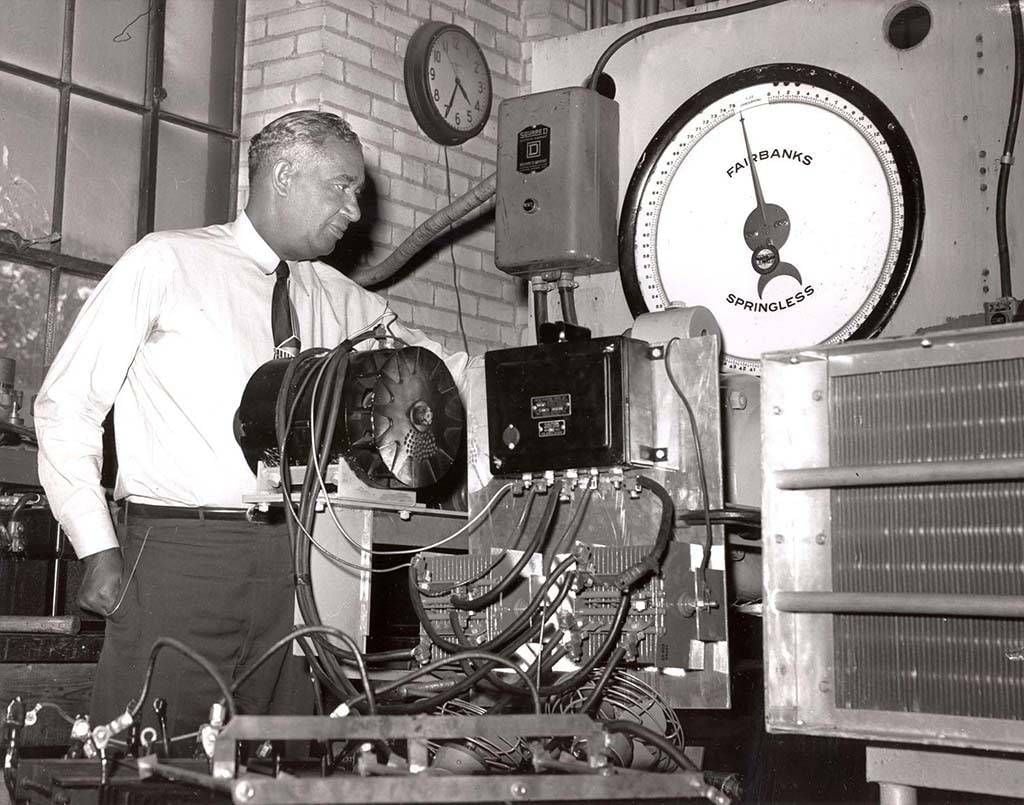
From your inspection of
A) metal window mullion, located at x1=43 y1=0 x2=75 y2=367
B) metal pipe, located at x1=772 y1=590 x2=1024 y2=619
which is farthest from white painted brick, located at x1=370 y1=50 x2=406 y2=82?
metal pipe, located at x1=772 y1=590 x2=1024 y2=619

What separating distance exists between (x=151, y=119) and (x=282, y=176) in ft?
3.93

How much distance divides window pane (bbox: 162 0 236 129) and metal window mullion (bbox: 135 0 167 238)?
1.0 inches

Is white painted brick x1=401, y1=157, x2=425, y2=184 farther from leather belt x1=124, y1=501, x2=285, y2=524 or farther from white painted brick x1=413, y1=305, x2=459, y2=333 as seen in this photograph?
leather belt x1=124, y1=501, x2=285, y2=524

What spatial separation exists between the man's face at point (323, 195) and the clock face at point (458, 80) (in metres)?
1.40

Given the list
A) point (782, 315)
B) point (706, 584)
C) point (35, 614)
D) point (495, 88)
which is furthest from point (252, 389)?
point (495, 88)

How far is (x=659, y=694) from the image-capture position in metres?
2.12

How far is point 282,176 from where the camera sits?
8.79 ft

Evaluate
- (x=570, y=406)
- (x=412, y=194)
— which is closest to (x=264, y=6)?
(x=412, y=194)

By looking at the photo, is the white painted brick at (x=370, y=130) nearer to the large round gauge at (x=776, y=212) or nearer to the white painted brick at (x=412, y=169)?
the white painted brick at (x=412, y=169)

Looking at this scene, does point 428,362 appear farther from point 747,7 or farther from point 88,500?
point 747,7

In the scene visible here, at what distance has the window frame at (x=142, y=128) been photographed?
3391mm

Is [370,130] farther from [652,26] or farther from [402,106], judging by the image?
[652,26]

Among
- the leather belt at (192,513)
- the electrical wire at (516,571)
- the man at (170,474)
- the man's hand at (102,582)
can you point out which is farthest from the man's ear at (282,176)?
the electrical wire at (516,571)

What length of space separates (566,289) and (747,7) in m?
1.00
